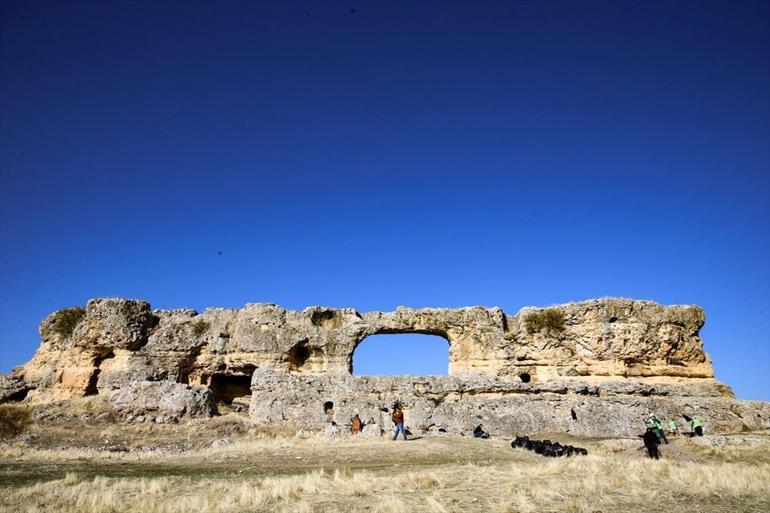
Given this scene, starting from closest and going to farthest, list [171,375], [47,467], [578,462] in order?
[578,462], [47,467], [171,375]

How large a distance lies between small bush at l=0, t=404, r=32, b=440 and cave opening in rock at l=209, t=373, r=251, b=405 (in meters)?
7.44

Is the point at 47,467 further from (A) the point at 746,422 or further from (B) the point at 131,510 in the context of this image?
(A) the point at 746,422

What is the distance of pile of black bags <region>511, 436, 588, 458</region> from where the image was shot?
13141 millimetres

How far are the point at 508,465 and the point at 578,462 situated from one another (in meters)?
1.58

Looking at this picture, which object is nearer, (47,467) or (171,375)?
(47,467)

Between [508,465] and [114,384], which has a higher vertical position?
[114,384]

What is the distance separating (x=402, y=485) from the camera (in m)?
9.30

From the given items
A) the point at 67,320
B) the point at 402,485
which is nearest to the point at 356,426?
the point at 402,485

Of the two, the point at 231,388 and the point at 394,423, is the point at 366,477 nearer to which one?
the point at 394,423

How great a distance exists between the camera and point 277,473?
1140cm

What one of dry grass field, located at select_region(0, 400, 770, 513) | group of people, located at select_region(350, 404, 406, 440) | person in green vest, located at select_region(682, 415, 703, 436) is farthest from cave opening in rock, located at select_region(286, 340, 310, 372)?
person in green vest, located at select_region(682, 415, 703, 436)

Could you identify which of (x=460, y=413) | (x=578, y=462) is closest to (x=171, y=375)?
(x=460, y=413)

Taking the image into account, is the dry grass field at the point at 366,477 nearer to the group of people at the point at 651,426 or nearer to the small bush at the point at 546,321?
the group of people at the point at 651,426

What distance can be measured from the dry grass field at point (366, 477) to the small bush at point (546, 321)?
592cm
